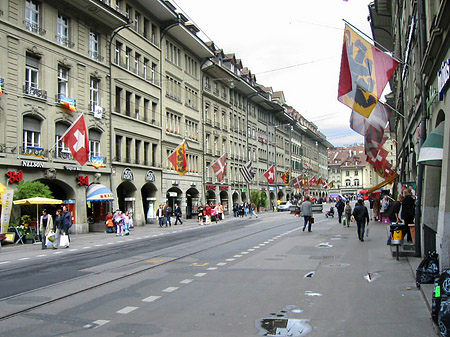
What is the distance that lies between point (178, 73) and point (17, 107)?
23.2m

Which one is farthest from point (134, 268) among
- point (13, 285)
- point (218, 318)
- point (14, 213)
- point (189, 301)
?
point (14, 213)

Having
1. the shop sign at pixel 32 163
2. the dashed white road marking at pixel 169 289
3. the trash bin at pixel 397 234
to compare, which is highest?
the shop sign at pixel 32 163

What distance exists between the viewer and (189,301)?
28.1ft

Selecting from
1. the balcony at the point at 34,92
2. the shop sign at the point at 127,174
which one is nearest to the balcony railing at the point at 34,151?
the balcony at the point at 34,92

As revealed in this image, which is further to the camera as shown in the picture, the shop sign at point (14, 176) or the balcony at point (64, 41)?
the balcony at point (64, 41)

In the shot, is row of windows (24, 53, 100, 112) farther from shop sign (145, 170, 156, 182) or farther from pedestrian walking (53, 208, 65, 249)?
pedestrian walking (53, 208, 65, 249)

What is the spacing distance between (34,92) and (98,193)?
311 inches

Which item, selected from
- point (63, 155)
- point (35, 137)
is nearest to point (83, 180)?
point (63, 155)

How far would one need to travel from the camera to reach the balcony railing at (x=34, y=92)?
89.5 feet

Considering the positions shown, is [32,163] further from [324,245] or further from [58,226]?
[324,245]

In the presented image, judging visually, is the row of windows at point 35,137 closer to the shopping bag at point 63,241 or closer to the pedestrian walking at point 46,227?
the pedestrian walking at point 46,227

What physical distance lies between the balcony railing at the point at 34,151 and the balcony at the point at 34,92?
3136 millimetres

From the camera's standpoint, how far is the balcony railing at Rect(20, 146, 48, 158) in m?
26.7

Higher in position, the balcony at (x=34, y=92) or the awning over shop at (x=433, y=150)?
the balcony at (x=34, y=92)
